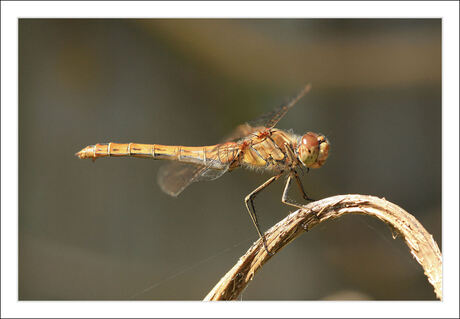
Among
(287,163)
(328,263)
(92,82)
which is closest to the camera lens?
(287,163)

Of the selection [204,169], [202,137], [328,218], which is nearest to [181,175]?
[204,169]

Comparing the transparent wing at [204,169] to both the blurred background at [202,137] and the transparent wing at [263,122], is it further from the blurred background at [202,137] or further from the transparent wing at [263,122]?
the blurred background at [202,137]

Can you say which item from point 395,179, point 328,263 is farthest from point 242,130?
point 328,263

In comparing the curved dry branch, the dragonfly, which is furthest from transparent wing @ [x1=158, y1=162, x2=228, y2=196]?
the curved dry branch

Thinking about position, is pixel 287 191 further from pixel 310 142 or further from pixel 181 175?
pixel 181 175

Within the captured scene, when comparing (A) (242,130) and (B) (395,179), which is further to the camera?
(B) (395,179)

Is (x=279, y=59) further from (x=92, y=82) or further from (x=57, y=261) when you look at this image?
(x=57, y=261)
